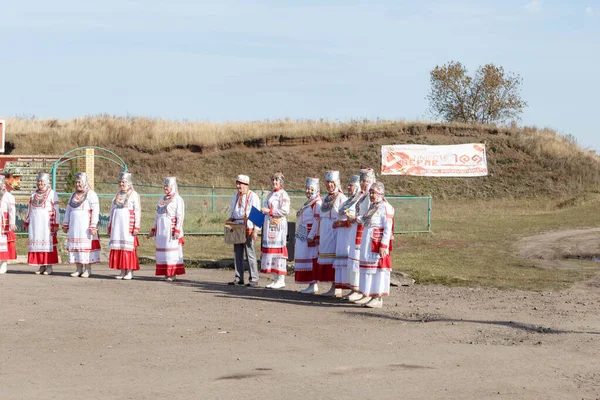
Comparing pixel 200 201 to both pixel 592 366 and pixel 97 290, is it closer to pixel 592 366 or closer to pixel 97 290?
pixel 97 290

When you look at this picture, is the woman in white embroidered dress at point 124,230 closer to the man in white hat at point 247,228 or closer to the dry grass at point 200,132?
the man in white hat at point 247,228

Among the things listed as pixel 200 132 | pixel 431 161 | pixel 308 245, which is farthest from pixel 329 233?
pixel 200 132

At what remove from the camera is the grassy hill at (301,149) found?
50.5 m

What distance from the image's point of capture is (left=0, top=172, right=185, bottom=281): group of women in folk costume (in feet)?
56.0

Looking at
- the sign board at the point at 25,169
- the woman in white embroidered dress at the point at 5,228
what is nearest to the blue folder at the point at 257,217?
the woman in white embroidered dress at the point at 5,228

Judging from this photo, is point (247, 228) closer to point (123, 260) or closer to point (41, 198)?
point (123, 260)

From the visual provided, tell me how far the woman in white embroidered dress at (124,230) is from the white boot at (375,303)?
537cm

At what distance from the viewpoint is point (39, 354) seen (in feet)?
30.6

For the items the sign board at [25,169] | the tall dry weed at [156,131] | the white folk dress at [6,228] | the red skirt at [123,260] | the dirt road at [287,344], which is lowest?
the dirt road at [287,344]

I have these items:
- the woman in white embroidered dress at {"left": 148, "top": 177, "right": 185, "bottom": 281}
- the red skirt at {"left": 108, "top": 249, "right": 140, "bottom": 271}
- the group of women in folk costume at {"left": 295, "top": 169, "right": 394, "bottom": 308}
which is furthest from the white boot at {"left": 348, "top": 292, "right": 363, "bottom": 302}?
the red skirt at {"left": 108, "top": 249, "right": 140, "bottom": 271}

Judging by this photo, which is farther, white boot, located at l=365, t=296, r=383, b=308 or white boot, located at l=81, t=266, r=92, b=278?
white boot, located at l=81, t=266, r=92, b=278

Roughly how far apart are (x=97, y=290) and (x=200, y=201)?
16.5 metres

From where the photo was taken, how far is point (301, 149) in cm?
5519

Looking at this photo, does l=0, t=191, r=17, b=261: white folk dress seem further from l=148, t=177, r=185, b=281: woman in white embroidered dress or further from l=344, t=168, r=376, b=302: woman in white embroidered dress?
l=344, t=168, r=376, b=302: woman in white embroidered dress
